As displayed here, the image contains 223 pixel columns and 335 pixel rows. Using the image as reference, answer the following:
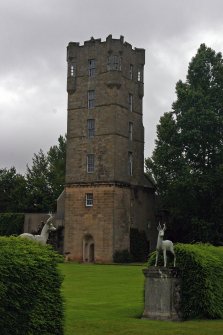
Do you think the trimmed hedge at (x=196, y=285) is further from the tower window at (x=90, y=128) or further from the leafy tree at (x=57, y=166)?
the leafy tree at (x=57, y=166)

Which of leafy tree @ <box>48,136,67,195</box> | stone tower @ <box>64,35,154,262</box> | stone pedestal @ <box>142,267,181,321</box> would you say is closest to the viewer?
stone pedestal @ <box>142,267,181,321</box>

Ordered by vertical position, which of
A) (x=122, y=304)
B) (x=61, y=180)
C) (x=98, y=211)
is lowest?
(x=122, y=304)

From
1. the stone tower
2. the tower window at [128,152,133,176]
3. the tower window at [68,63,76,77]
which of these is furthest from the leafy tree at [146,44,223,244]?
the tower window at [68,63,76,77]

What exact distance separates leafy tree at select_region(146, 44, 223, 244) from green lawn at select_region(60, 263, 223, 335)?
23.3 m

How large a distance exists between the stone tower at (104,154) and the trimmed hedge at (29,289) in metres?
39.3

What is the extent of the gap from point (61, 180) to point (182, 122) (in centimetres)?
2984

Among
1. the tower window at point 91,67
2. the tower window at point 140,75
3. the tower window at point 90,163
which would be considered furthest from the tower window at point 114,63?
the tower window at point 90,163

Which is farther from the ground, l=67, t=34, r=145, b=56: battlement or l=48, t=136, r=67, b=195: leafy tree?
l=67, t=34, r=145, b=56: battlement

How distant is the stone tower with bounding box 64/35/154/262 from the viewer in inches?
2073

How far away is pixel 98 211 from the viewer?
52906 millimetres

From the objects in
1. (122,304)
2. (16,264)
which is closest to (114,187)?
(122,304)

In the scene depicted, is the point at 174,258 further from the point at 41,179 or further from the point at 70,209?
the point at 41,179

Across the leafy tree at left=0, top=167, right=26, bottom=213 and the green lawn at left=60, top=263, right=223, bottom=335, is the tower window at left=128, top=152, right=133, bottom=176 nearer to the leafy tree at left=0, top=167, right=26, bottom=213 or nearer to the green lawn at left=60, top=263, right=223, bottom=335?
the leafy tree at left=0, top=167, right=26, bottom=213

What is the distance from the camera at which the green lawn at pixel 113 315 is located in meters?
14.8
